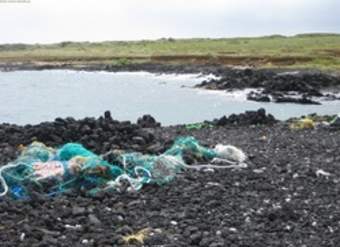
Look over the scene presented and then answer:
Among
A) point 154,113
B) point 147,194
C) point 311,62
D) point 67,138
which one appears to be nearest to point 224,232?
point 147,194

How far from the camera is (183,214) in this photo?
926 cm

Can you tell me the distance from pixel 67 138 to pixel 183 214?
600 cm

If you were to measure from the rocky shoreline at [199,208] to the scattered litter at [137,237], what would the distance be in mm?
35

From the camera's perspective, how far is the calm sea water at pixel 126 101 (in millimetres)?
28656

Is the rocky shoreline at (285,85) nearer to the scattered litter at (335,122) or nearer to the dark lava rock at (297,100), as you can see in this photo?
the dark lava rock at (297,100)

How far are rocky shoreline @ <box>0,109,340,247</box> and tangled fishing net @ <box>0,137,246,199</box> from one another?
0.28 metres

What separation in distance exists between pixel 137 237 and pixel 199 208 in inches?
66.4

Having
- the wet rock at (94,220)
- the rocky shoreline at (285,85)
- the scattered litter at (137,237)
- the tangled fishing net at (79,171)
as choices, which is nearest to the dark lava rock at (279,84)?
the rocky shoreline at (285,85)

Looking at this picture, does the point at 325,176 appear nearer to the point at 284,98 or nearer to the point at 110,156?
the point at 110,156

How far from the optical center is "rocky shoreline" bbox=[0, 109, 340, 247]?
325 inches

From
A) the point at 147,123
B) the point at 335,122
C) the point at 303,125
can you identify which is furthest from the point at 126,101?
the point at 335,122

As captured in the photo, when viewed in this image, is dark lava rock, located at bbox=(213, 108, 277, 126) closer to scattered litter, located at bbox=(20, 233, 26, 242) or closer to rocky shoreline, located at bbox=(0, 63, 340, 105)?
rocky shoreline, located at bbox=(0, 63, 340, 105)

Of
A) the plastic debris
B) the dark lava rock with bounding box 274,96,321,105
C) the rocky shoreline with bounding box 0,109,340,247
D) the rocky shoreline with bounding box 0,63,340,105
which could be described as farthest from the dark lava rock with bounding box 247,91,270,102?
the rocky shoreline with bounding box 0,109,340,247

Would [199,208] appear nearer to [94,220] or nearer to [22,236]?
[94,220]
